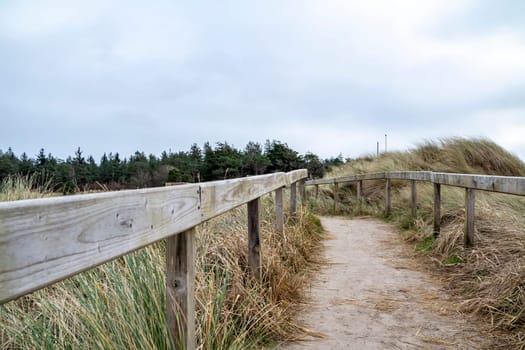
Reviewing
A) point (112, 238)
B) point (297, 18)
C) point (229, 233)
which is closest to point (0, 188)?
point (229, 233)

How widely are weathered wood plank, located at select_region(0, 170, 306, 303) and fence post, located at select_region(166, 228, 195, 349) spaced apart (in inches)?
8.8

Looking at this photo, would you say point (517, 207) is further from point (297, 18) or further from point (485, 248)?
point (297, 18)

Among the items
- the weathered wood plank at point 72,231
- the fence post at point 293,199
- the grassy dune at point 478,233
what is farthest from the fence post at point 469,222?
the weathered wood plank at point 72,231

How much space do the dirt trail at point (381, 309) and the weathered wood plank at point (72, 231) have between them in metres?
1.92

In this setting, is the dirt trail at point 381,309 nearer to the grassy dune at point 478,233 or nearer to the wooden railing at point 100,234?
the grassy dune at point 478,233

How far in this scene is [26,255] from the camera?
839 millimetres

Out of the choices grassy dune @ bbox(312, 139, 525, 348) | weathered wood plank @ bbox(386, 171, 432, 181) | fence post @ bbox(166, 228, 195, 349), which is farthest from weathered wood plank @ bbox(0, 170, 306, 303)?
weathered wood plank @ bbox(386, 171, 432, 181)

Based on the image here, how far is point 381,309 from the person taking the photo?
3680 mm

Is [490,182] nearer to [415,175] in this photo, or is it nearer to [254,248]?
[254,248]

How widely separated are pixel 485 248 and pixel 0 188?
7.75 metres

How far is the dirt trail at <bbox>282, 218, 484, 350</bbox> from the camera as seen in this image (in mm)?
3008

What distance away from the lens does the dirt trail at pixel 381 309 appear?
118 inches

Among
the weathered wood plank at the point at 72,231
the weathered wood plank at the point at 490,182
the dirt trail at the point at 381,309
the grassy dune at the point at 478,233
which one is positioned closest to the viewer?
the weathered wood plank at the point at 72,231

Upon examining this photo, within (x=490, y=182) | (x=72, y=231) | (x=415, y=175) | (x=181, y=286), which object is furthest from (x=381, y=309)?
(x=415, y=175)
